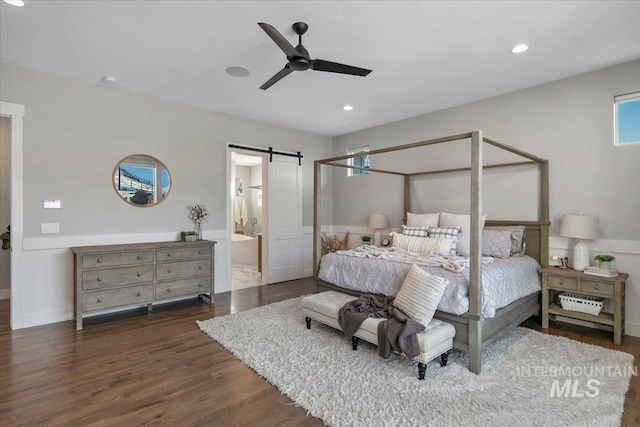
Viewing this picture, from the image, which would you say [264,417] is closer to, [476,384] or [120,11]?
[476,384]

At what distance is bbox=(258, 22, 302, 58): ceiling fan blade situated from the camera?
234cm

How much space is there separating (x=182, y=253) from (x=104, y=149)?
1667mm

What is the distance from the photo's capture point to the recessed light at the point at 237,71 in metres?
3.62

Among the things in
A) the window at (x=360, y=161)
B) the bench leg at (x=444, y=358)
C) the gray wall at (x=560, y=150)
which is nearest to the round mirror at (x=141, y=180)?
the window at (x=360, y=161)

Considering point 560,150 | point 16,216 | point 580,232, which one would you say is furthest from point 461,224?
point 16,216

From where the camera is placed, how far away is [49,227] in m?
3.79

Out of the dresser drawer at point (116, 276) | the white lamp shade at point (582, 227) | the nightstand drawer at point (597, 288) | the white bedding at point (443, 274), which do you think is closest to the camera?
the white bedding at point (443, 274)

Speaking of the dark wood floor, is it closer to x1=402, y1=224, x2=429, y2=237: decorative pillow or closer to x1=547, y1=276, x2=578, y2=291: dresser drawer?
x1=547, y1=276, x2=578, y2=291: dresser drawer

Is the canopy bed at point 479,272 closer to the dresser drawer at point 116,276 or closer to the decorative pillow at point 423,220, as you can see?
the decorative pillow at point 423,220

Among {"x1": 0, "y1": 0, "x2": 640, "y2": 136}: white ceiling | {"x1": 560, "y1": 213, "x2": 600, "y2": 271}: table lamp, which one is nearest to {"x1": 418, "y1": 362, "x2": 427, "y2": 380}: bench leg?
{"x1": 560, "y1": 213, "x2": 600, "y2": 271}: table lamp

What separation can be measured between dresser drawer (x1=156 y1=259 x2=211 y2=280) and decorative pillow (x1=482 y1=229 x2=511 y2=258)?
3.68m

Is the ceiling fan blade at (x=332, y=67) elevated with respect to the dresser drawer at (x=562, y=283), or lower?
elevated

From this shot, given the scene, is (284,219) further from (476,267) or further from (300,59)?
(476,267)

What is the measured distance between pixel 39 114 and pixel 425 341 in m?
4.76
